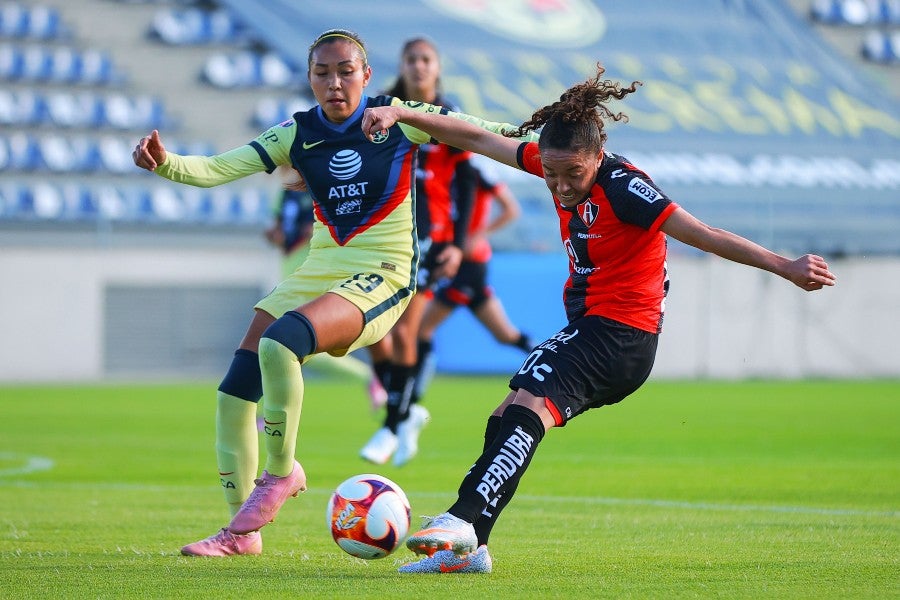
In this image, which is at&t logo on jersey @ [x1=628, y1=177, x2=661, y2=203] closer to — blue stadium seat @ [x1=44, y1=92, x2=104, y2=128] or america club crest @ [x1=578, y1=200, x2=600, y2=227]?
america club crest @ [x1=578, y1=200, x2=600, y2=227]

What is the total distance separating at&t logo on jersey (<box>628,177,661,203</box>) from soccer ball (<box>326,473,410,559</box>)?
151cm

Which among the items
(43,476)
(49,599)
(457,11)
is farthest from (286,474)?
(457,11)

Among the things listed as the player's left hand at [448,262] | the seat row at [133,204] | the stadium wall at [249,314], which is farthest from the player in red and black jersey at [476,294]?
the seat row at [133,204]

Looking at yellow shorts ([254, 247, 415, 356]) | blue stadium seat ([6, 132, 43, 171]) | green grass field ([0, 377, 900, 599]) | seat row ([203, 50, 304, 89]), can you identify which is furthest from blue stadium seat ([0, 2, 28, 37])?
yellow shorts ([254, 247, 415, 356])

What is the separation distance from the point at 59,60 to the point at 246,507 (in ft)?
80.1

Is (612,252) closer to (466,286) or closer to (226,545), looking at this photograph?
(226,545)

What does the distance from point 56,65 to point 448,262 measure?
67.3 ft

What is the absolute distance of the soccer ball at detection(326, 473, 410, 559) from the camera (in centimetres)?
530

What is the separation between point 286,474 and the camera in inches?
223

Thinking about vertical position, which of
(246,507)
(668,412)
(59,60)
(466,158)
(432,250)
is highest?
(59,60)

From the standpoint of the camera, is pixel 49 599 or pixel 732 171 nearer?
pixel 49 599

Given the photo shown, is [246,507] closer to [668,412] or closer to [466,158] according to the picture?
[466,158]

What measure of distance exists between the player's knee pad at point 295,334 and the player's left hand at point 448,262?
4.15 metres

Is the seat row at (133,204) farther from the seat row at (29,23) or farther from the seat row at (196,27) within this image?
the seat row at (196,27)
